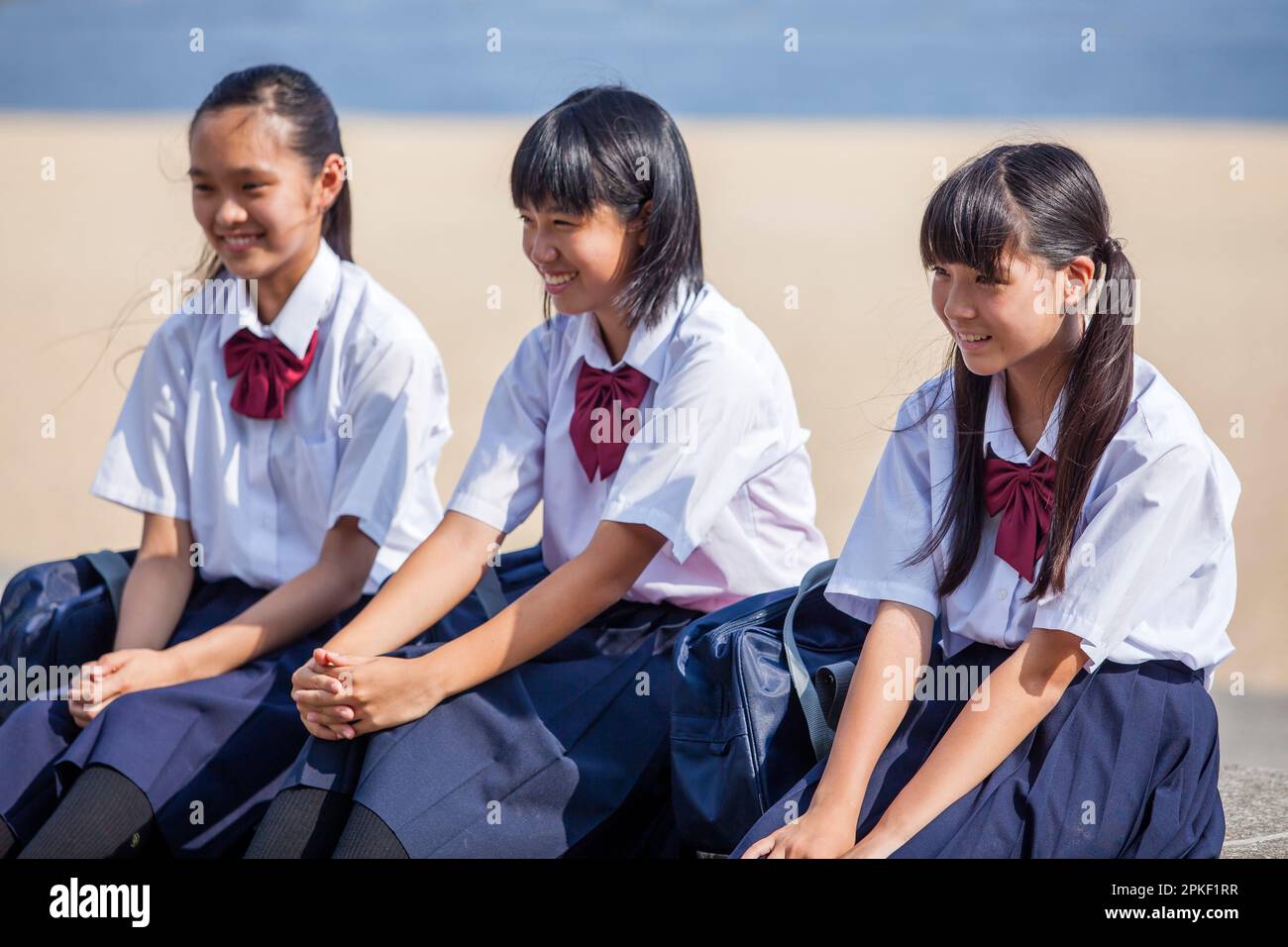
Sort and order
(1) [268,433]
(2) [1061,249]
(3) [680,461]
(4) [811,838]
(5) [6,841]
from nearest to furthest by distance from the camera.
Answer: (4) [811,838] < (2) [1061,249] < (5) [6,841] < (3) [680,461] < (1) [268,433]

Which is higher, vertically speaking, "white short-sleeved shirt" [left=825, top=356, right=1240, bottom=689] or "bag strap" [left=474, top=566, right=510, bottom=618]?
"white short-sleeved shirt" [left=825, top=356, right=1240, bottom=689]

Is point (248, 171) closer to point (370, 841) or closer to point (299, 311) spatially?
point (299, 311)

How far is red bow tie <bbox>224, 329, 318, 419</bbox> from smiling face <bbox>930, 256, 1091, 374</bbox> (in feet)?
4.19

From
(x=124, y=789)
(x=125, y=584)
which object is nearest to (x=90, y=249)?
(x=125, y=584)

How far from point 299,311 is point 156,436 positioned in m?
0.36

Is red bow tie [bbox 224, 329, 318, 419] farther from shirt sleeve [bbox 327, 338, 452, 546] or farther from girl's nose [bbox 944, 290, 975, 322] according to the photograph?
girl's nose [bbox 944, 290, 975, 322]

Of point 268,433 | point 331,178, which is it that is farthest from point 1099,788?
point 331,178

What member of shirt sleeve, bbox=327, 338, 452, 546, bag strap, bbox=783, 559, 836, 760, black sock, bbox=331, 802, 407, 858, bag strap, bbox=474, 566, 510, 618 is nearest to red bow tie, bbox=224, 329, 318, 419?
shirt sleeve, bbox=327, 338, 452, 546

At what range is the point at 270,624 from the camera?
2.78m

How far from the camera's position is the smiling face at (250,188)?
2.92 m

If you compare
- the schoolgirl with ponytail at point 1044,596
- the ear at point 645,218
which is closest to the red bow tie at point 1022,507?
the schoolgirl with ponytail at point 1044,596

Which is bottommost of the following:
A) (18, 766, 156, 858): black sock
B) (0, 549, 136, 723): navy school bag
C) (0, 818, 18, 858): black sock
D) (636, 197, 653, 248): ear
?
(0, 818, 18, 858): black sock

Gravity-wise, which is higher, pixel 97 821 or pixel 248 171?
pixel 248 171

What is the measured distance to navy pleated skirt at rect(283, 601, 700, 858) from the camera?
2.30 meters
